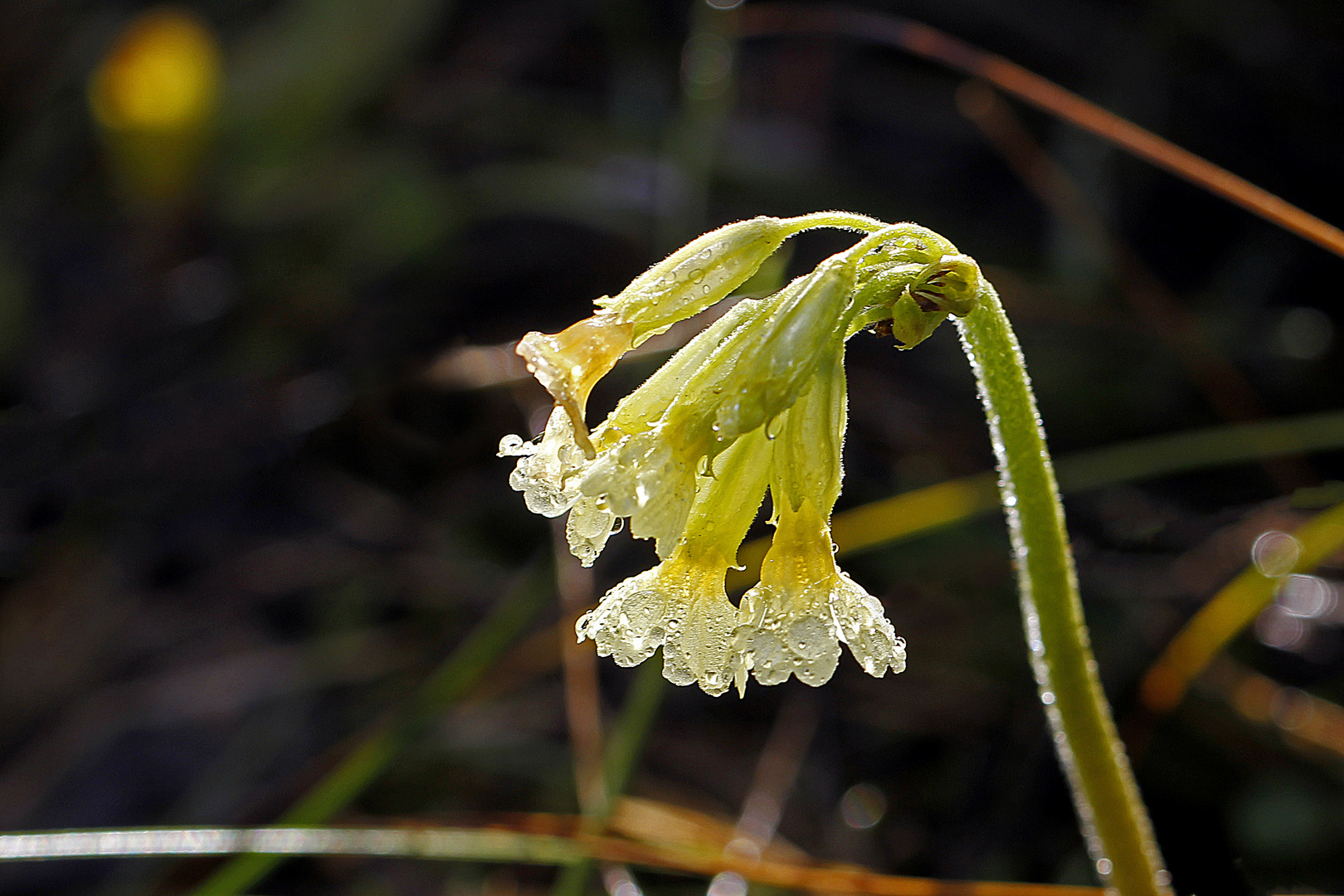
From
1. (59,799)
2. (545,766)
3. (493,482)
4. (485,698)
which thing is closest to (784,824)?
(545,766)

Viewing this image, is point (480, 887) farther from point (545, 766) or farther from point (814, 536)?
point (814, 536)

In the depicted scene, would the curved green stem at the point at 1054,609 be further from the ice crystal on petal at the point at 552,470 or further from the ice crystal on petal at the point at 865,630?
the ice crystal on petal at the point at 552,470

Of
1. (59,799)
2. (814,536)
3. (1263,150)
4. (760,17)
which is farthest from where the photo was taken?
(760,17)

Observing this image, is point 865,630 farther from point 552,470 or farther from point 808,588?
point 552,470

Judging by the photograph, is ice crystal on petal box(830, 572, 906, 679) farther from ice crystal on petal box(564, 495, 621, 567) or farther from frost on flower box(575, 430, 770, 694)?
ice crystal on petal box(564, 495, 621, 567)

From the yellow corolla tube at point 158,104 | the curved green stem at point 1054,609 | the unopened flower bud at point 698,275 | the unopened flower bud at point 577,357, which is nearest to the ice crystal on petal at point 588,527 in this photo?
the unopened flower bud at point 577,357

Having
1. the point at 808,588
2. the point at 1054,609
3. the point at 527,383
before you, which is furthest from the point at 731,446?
the point at 527,383
